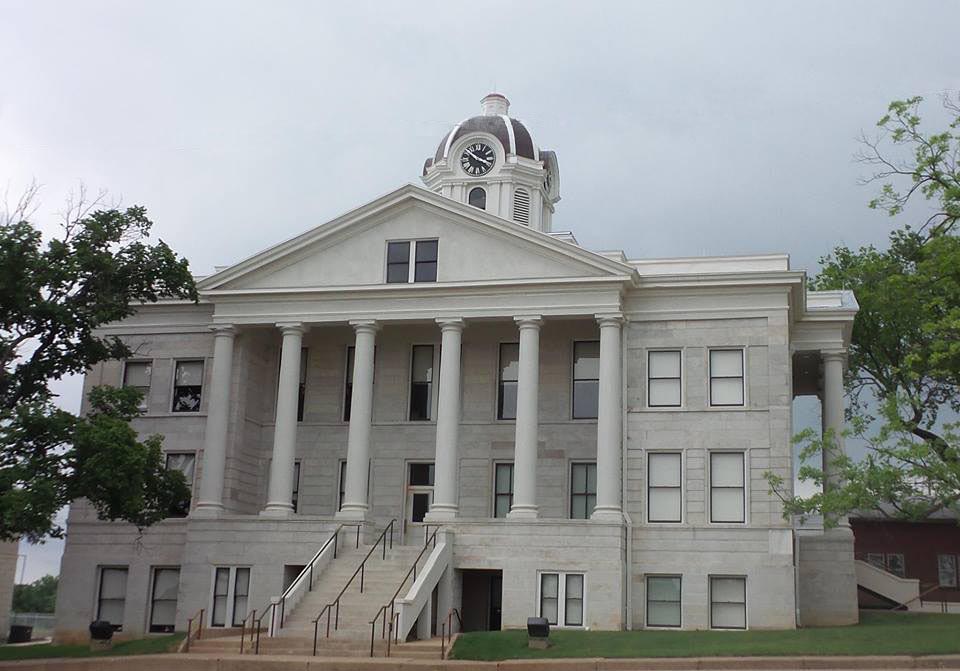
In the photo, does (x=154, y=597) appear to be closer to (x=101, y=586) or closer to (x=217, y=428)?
(x=101, y=586)

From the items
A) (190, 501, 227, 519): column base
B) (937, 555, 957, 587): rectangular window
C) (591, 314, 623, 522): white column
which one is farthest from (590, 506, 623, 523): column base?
(937, 555, 957, 587): rectangular window

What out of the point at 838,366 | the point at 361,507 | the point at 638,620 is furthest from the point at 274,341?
the point at 838,366

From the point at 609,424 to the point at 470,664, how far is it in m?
10.3

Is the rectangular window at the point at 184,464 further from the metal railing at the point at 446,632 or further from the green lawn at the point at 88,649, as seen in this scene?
the metal railing at the point at 446,632

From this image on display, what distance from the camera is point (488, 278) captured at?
37531mm

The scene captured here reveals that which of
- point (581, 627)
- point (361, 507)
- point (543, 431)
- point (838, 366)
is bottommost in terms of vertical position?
point (581, 627)

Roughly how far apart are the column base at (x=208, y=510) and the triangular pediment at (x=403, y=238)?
699 centimetres

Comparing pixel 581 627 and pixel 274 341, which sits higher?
pixel 274 341

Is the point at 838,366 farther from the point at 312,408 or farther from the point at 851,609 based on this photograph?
the point at 312,408

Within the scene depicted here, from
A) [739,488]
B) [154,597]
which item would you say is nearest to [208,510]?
[154,597]

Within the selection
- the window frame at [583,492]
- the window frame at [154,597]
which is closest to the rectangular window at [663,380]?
the window frame at [583,492]

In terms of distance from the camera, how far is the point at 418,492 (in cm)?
3984

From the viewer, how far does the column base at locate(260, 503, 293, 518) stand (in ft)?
122

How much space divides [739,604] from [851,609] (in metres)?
4.53
